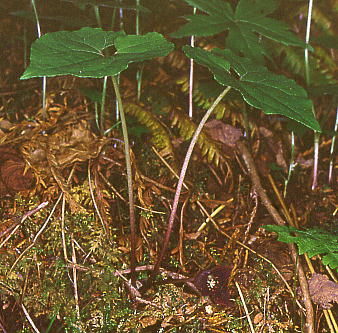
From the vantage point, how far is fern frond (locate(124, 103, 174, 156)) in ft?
5.87

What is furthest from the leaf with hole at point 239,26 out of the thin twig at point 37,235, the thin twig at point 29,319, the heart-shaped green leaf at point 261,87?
the thin twig at point 29,319

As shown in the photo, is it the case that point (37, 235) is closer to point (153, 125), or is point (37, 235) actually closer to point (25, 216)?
point (25, 216)

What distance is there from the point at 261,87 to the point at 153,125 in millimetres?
686

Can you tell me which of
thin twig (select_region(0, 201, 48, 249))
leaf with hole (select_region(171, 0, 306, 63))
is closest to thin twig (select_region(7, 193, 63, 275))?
thin twig (select_region(0, 201, 48, 249))

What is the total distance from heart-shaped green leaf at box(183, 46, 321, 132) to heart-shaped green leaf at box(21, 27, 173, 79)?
0.43 feet

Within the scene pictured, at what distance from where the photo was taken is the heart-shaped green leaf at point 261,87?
3.94ft

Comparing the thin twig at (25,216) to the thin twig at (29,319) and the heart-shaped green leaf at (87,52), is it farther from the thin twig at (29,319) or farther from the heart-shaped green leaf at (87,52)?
the heart-shaped green leaf at (87,52)

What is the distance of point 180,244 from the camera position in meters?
1.47

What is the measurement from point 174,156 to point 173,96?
464 millimetres

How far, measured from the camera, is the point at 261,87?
1.29 metres

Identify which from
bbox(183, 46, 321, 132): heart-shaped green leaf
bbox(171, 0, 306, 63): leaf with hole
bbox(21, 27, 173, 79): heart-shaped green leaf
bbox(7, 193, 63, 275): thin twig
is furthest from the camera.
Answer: bbox(171, 0, 306, 63): leaf with hole

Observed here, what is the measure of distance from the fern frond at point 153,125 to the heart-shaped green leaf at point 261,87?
0.50 m

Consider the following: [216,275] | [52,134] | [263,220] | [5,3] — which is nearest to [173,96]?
[52,134]

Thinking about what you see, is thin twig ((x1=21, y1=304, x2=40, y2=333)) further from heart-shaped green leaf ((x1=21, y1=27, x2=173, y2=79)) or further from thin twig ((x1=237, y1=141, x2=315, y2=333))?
thin twig ((x1=237, y1=141, x2=315, y2=333))
